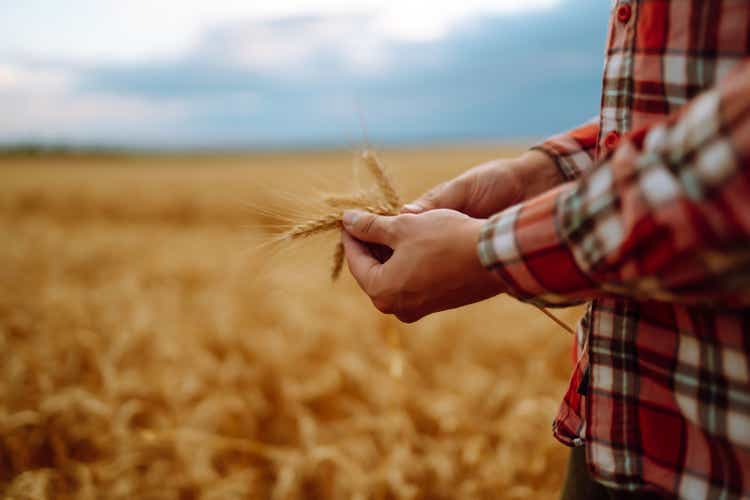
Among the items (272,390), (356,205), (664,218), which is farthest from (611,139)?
(272,390)

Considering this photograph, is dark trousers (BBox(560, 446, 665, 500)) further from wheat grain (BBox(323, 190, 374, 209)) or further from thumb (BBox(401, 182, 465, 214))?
wheat grain (BBox(323, 190, 374, 209))

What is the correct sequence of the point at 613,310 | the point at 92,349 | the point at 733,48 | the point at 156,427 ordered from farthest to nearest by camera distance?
1. the point at 92,349
2. the point at 156,427
3. the point at 613,310
4. the point at 733,48

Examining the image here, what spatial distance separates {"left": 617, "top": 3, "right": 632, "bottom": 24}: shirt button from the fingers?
585 mm

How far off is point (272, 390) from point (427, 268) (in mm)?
2156

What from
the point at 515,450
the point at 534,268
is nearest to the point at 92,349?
the point at 515,450

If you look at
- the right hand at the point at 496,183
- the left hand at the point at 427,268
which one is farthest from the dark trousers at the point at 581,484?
the right hand at the point at 496,183

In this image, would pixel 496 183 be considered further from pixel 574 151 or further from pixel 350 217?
pixel 350 217

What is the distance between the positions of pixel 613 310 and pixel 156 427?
2.16 meters

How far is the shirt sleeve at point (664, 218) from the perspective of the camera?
58cm

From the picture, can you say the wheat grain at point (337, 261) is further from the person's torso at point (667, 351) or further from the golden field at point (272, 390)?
the person's torso at point (667, 351)

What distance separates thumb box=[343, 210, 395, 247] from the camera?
3.41 ft

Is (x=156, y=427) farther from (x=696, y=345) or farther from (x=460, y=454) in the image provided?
(x=696, y=345)

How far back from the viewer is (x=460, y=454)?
2.28 meters

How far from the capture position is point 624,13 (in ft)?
2.83
